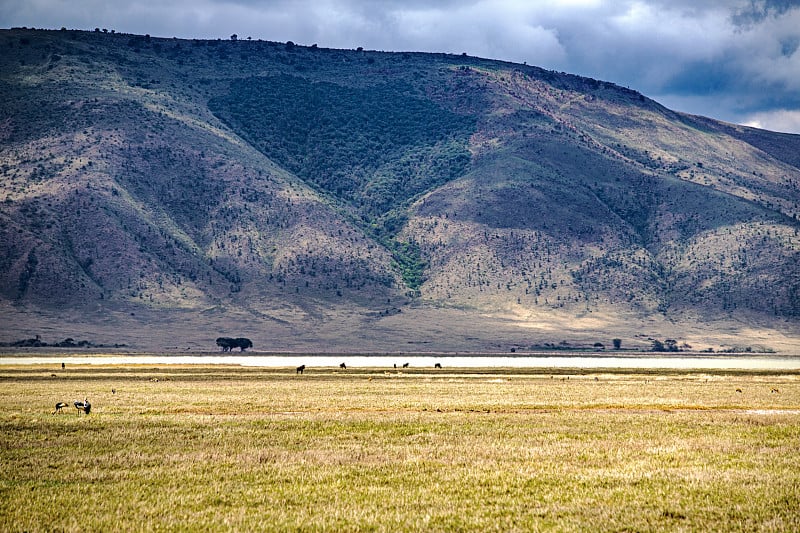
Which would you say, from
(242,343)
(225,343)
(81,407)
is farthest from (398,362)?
(81,407)

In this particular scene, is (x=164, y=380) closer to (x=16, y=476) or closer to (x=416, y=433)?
(x=416, y=433)

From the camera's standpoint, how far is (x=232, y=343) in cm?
14850

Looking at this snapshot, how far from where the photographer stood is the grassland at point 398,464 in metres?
20.9

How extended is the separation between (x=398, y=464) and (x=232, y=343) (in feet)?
406

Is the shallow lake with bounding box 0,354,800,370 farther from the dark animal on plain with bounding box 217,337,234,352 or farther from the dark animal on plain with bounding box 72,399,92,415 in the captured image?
the dark animal on plain with bounding box 72,399,92,415

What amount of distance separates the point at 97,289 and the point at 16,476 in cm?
14779

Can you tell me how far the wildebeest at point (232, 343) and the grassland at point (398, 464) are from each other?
95.9 m

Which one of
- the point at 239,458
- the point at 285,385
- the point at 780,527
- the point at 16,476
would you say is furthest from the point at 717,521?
the point at 285,385

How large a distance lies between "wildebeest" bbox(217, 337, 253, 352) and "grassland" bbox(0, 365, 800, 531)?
315ft

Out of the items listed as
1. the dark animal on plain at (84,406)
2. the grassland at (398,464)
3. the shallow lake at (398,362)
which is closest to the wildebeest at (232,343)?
the shallow lake at (398,362)

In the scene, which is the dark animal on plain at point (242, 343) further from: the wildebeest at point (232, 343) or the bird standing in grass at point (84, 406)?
the bird standing in grass at point (84, 406)

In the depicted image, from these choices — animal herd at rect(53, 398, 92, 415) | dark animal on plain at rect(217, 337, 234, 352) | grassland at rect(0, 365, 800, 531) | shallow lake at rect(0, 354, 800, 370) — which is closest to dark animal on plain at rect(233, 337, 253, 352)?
dark animal on plain at rect(217, 337, 234, 352)

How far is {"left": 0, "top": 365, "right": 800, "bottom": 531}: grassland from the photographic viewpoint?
20.9 m

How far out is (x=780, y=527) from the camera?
781 inches
